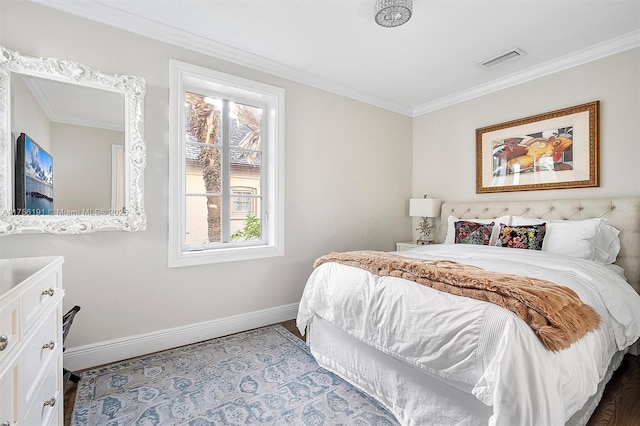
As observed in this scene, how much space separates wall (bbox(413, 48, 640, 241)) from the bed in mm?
349

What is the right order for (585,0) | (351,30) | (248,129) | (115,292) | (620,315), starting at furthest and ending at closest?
(248,129) → (351,30) → (115,292) → (585,0) → (620,315)

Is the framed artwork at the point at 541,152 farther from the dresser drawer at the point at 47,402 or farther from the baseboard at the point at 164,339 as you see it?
the dresser drawer at the point at 47,402

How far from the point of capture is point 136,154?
2.30m

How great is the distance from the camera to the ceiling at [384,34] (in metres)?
2.19

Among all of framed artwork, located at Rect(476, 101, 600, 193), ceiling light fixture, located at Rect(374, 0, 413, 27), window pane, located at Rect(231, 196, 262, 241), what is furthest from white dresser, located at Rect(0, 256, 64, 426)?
framed artwork, located at Rect(476, 101, 600, 193)

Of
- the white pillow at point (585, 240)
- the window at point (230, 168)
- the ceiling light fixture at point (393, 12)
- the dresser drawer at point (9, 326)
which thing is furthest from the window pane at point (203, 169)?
the white pillow at point (585, 240)

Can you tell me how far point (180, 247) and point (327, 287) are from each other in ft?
4.14

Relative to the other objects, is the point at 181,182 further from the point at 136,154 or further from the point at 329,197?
the point at 329,197

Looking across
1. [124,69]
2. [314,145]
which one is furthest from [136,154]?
[314,145]

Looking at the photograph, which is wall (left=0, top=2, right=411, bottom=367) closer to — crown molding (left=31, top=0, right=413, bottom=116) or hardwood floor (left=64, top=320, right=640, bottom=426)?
crown molding (left=31, top=0, right=413, bottom=116)

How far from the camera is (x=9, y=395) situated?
83 cm

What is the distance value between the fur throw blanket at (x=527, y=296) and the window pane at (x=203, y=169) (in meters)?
1.93

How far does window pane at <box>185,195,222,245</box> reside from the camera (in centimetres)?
286

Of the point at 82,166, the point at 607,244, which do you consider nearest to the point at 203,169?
the point at 82,166
